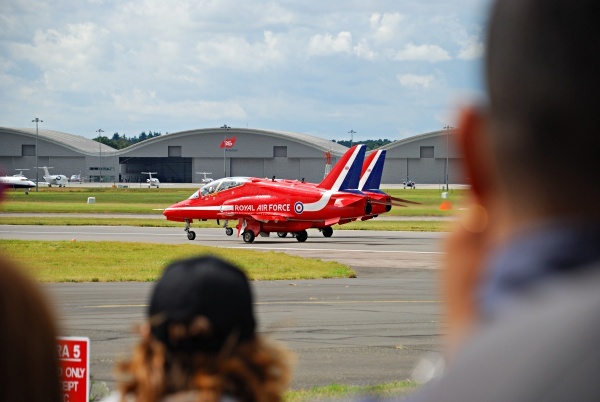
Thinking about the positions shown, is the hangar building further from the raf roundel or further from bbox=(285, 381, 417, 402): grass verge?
bbox=(285, 381, 417, 402): grass verge

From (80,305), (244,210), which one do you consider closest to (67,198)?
(244,210)

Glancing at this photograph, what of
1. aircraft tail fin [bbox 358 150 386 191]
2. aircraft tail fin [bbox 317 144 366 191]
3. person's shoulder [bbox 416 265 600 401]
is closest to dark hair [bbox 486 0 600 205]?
person's shoulder [bbox 416 265 600 401]

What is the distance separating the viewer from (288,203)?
42125 millimetres

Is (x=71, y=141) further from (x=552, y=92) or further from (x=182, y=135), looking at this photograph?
(x=552, y=92)

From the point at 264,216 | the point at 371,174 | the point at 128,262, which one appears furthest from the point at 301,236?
the point at 128,262

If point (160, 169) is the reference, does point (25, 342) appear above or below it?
below

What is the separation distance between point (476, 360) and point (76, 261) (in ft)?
100.0

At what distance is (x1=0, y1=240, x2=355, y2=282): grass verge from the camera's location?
26062 mm

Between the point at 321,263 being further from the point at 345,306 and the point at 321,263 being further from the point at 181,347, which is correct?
the point at 181,347

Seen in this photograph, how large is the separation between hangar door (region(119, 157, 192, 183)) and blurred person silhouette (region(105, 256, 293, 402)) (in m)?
154

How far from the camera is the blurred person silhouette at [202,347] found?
207 centimetres

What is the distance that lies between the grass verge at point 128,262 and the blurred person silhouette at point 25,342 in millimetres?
21765

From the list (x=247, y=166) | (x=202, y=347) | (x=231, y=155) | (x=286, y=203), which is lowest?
(x=286, y=203)

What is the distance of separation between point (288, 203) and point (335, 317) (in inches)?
966
